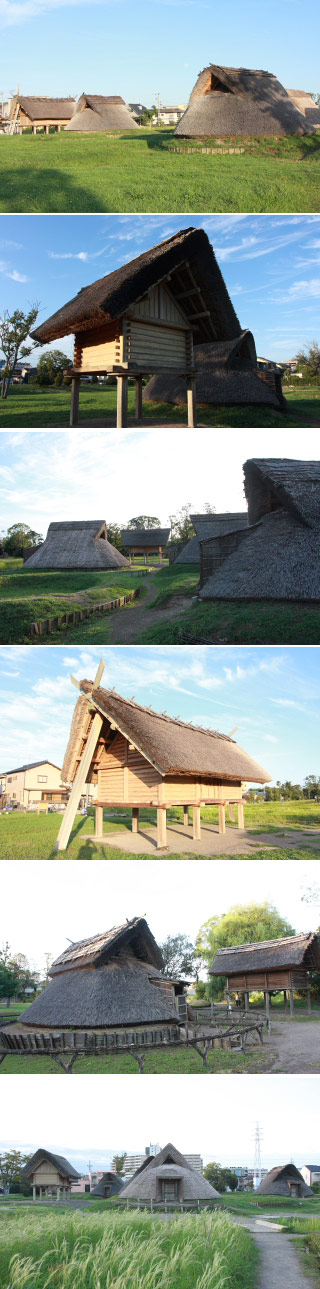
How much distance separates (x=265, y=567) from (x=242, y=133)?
16984mm

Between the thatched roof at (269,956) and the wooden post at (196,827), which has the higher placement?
the wooden post at (196,827)

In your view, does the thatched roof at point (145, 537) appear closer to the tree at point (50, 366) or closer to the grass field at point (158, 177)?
the tree at point (50, 366)

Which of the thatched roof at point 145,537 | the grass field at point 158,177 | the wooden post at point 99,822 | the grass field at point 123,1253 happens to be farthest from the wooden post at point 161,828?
the grass field at point 158,177

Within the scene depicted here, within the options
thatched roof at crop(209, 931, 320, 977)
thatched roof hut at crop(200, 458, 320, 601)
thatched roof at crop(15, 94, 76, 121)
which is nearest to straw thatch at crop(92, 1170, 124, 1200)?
thatched roof at crop(209, 931, 320, 977)

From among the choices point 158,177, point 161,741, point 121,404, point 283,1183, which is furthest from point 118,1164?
point 158,177

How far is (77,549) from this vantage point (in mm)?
16672

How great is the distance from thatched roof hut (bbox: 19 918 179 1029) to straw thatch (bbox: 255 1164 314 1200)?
3697 millimetres

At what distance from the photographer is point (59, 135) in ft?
101

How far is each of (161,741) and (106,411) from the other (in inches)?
261

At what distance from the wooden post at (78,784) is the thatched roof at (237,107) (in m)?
19.9

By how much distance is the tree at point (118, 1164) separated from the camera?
12.5 metres

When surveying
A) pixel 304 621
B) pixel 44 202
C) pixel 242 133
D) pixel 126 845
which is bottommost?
pixel 126 845

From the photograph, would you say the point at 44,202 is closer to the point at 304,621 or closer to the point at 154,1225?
the point at 304,621

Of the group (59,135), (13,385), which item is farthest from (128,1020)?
(59,135)
